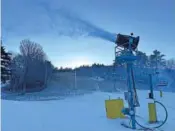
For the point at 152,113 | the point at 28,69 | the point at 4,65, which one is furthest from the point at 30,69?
the point at 152,113

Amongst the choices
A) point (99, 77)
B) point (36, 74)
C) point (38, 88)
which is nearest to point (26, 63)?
point (36, 74)

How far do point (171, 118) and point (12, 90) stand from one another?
34250mm

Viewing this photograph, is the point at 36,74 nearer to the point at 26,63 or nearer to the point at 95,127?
the point at 26,63

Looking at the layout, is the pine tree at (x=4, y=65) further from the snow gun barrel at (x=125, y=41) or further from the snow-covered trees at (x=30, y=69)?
the snow gun barrel at (x=125, y=41)

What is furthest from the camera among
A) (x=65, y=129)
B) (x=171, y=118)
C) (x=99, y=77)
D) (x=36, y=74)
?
(x=36, y=74)

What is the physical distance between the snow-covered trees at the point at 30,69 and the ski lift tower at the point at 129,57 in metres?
32.7

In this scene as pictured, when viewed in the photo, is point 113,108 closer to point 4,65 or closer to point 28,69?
point 4,65

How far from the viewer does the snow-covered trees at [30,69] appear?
41531 millimetres

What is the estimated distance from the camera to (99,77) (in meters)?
34.7

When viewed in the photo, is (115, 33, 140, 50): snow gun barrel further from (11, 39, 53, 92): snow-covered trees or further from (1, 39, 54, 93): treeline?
(11, 39, 53, 92): snow-covered trees

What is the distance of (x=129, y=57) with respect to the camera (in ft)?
23.4

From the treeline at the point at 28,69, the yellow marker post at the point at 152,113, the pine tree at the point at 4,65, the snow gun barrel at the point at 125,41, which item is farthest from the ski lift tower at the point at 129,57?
the treeline at the point at 28,69

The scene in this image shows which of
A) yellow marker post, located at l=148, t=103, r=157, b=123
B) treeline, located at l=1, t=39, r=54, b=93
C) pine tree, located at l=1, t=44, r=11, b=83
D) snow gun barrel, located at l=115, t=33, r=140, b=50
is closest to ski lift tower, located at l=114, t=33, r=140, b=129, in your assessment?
snow gun barrel, located at l=115, t=33, r=140, b=50

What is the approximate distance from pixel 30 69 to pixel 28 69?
0.47m
